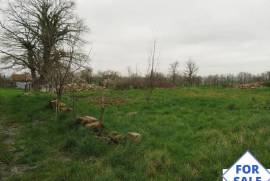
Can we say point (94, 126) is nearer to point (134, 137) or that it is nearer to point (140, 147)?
point (134, 137)

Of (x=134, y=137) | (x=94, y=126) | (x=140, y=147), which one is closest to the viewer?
(x=140, y=147)

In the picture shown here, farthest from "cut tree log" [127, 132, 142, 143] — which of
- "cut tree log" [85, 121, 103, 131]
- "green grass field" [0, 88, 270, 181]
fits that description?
"cut tree log" [85, 121, 103, 131]

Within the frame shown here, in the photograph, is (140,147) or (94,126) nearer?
(140,147)

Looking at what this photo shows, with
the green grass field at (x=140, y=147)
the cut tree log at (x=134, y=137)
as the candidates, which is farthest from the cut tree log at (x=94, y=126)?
the cut tree log at (x=134, y=137)

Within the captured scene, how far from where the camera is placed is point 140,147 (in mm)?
6211

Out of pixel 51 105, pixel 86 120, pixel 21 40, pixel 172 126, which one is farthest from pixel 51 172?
pixel 21 40

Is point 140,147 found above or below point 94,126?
below

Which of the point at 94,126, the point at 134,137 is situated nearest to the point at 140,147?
the point at 134,137

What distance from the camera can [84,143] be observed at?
6.70 meters

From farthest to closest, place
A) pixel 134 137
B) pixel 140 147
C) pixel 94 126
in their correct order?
1. pixel 94 126
2. pixel 134 137
3. pixel 140 147

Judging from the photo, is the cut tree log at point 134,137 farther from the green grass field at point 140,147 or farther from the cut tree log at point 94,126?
the cut tree log at point 94,126

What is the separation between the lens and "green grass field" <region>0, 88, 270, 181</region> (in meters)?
5.12

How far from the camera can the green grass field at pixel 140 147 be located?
5.12m

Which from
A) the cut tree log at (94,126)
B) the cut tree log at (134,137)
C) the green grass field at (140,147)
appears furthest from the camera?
the cut tree log at (94,126)
